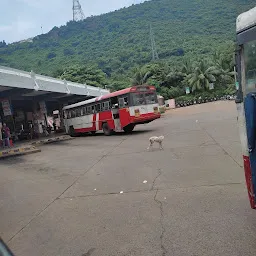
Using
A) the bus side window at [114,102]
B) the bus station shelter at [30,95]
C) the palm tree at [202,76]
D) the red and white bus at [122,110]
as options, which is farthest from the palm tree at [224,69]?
the bus side window at [114,102]

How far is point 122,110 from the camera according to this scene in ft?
62.3

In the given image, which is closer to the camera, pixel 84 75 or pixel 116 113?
pixel 116 113

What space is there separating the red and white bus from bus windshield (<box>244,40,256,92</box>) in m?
14.6

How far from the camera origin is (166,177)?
7.65 metres

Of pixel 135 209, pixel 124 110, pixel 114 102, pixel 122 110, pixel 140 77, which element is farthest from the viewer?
pixel 140 77

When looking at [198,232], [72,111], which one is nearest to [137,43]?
[72,111]

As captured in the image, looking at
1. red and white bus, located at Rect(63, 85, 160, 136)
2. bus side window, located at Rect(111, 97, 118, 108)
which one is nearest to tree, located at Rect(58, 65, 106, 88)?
red and white bus, located at Rect(63, 85, 160, 136)

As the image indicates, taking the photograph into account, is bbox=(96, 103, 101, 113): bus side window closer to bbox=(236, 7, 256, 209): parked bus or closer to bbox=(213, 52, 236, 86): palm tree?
bbox=(236, 7, 256, 209): parked bus

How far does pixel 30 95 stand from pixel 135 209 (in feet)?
78.0

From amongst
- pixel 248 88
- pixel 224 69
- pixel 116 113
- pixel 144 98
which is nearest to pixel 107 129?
pixel 116 113

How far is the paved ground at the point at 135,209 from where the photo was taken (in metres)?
4.19

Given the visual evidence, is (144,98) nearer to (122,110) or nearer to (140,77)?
(122,110)

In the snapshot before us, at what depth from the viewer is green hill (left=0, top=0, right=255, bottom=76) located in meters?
81.0

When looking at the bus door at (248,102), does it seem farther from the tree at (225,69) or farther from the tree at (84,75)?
the tree at (225,69)
